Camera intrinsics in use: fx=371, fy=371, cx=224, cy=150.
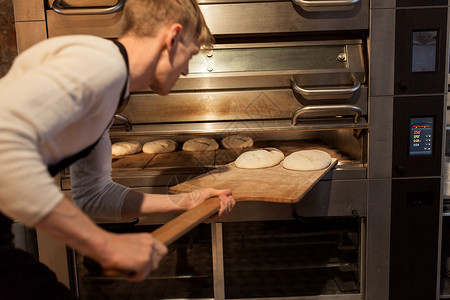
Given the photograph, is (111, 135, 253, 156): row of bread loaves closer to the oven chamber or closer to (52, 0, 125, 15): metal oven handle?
the oven chamber

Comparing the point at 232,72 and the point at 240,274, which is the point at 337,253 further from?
the point at 232,72

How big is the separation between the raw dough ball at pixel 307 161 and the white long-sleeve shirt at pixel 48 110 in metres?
0.93

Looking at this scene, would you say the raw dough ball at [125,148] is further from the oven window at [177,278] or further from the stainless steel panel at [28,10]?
the stainless steel panel at [28,10]

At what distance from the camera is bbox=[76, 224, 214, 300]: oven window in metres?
1.71

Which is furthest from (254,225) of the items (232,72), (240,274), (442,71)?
(442,71)

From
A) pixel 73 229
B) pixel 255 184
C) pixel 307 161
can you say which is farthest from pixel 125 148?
pixel 73 229

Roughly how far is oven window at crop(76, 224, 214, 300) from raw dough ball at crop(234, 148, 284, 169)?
366 mm

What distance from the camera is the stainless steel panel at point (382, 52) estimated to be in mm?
1561

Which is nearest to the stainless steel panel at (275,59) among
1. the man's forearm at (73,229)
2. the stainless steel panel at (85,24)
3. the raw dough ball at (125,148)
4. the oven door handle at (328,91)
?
the oven door handle at (328,91)

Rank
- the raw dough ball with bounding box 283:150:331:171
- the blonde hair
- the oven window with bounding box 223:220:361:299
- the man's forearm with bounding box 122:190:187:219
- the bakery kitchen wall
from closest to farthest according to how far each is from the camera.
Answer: the blonde hair < the man's forearm with bounding box 122:190:187:219 < the raw dough ball with bounding box 283:150:331:171 < the oven window with bounding box 223:220:361:299 < the bakery kitchen wall

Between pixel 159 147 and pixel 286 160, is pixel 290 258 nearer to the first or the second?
pixel 286 160

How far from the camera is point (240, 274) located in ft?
5.72

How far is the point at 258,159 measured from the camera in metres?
1.56

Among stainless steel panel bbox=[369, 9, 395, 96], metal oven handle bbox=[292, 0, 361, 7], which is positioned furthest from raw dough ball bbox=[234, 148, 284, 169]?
metal oven handle bbox=[292, 0, 361, 7]
